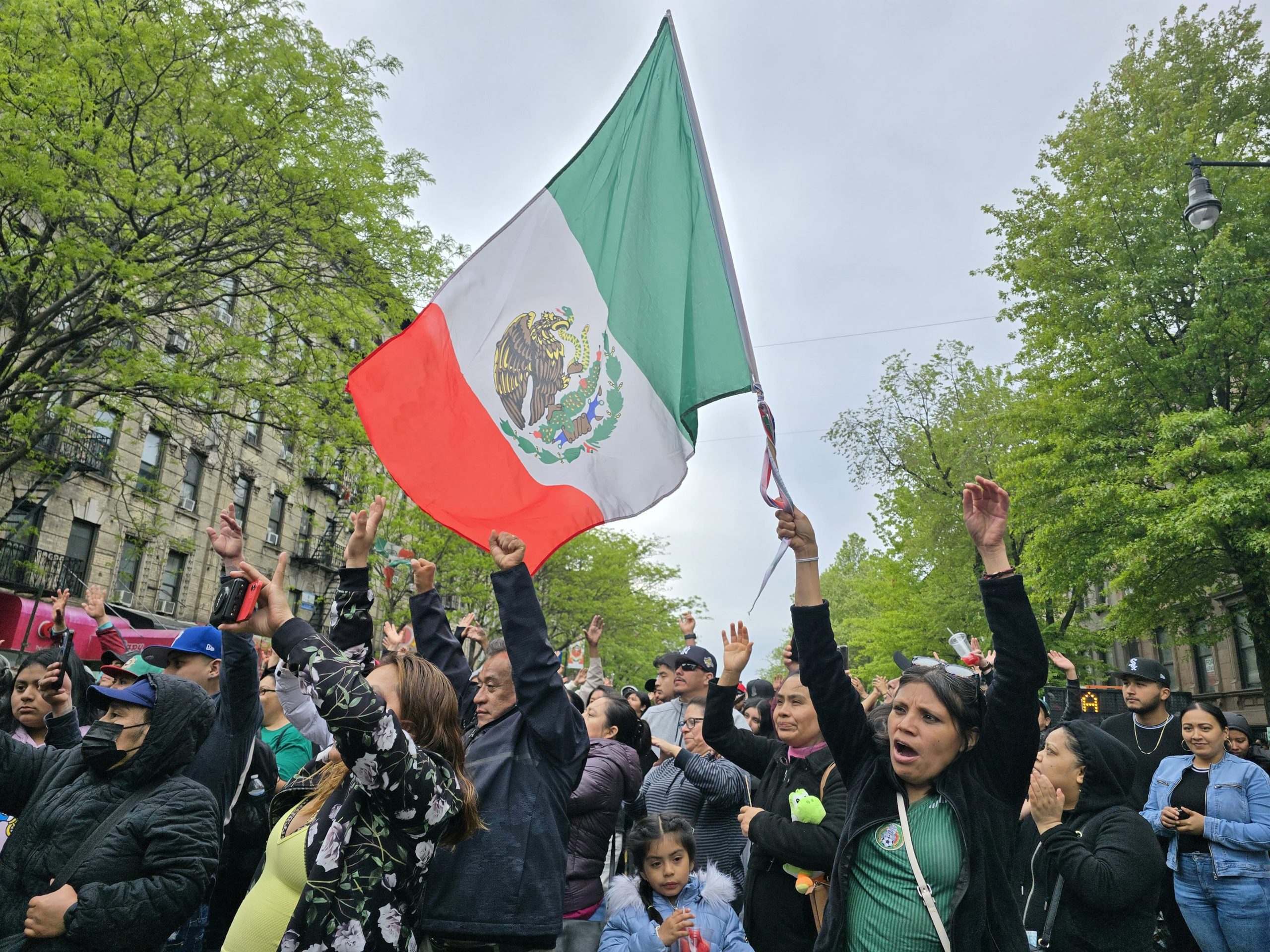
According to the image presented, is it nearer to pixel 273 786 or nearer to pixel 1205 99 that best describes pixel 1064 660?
pixel 273 786

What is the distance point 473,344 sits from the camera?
500 centimetres

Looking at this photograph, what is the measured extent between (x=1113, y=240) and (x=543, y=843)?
18.5 metres

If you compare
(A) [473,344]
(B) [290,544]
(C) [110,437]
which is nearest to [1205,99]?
(A) [473,344]

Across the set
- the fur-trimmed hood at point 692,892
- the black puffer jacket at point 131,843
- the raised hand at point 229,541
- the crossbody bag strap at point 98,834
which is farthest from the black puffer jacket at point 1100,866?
the crossbody bag strap at point 98,834

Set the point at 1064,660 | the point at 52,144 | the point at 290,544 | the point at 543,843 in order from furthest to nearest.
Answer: the point at 290,544 < the point at 52,144 < the point at 1064,660 < the point at 543,843

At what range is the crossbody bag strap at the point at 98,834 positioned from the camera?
126 inches

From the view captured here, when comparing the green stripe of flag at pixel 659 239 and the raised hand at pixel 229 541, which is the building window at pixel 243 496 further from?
the raised hand at pixel 229 541

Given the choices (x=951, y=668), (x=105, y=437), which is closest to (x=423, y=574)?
(x=951, y=668)

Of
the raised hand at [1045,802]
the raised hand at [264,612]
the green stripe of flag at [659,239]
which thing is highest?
the green stripe of flag at [659,239]

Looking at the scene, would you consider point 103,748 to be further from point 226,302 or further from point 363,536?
point 226,302

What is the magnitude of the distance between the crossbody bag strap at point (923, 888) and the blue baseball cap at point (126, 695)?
276 centimetres

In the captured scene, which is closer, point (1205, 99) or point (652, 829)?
point (652, 829)

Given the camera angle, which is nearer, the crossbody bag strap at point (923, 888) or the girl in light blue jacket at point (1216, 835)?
the crossbody bag strap at point (923, 888)

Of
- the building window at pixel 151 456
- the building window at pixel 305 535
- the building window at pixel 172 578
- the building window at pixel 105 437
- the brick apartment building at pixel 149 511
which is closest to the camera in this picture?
the brick apartment building at pixel 149 511
